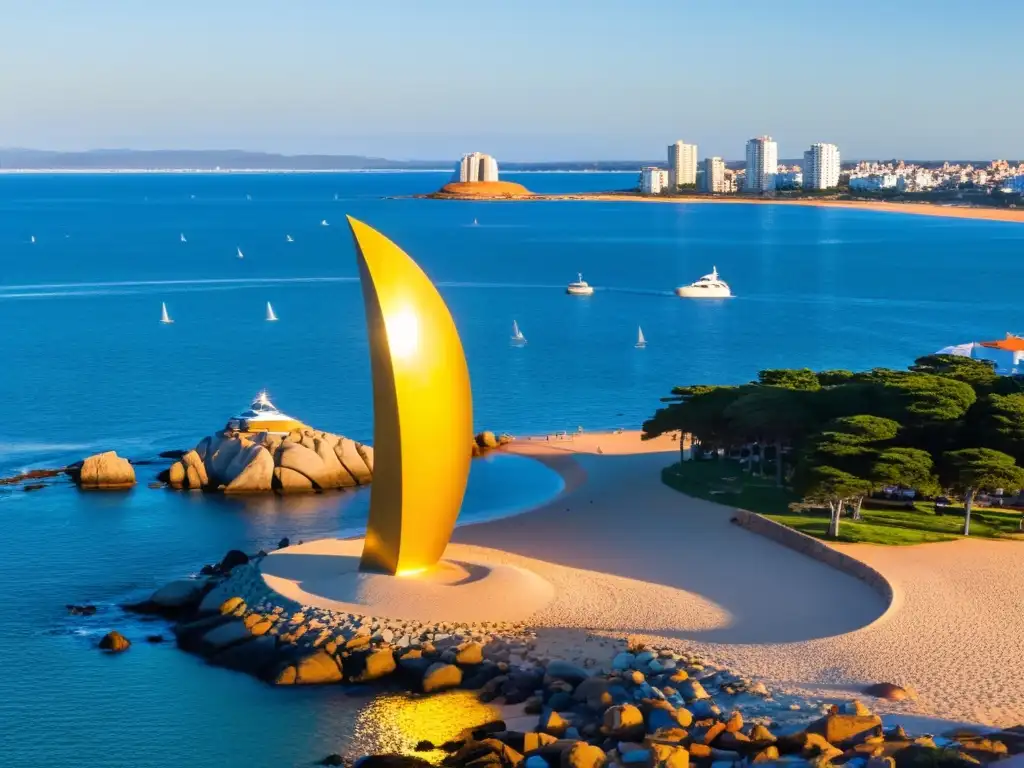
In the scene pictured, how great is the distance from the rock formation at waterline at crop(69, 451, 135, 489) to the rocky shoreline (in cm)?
1121

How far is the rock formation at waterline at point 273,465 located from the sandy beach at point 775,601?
256 inches

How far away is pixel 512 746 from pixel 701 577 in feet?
24.6

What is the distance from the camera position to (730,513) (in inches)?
1182

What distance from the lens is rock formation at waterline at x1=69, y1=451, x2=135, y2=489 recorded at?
35.7m

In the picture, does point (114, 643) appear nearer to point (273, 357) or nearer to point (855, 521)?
point (855, 521)

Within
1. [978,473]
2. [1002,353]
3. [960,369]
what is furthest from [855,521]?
[1002,353]

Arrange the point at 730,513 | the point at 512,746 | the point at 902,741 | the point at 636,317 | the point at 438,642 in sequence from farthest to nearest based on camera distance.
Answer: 1. the point at 636,317
2. the point at 730,513
3. the point at 438,642
4. the point at 512,746
5. the point at 902,741

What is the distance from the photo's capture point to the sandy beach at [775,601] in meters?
20.1

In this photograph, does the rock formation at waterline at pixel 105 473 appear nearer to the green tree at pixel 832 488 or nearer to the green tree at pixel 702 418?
the green tree at pixel 702 418

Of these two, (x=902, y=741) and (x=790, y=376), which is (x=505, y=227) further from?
(x=902, y=741)

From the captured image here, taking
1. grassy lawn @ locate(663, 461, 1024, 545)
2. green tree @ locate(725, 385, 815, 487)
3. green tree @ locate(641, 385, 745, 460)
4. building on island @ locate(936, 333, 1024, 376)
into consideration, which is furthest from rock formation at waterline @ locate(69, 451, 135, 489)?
building on island @ locate(936, 333, 1024, 376)

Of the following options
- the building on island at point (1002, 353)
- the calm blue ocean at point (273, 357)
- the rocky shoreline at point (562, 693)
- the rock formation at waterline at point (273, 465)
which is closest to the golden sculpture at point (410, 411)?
the rocky shoreline at point (562, 693)

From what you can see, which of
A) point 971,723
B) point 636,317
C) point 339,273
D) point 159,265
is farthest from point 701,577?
point 159,265

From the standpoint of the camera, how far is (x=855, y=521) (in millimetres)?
29219
